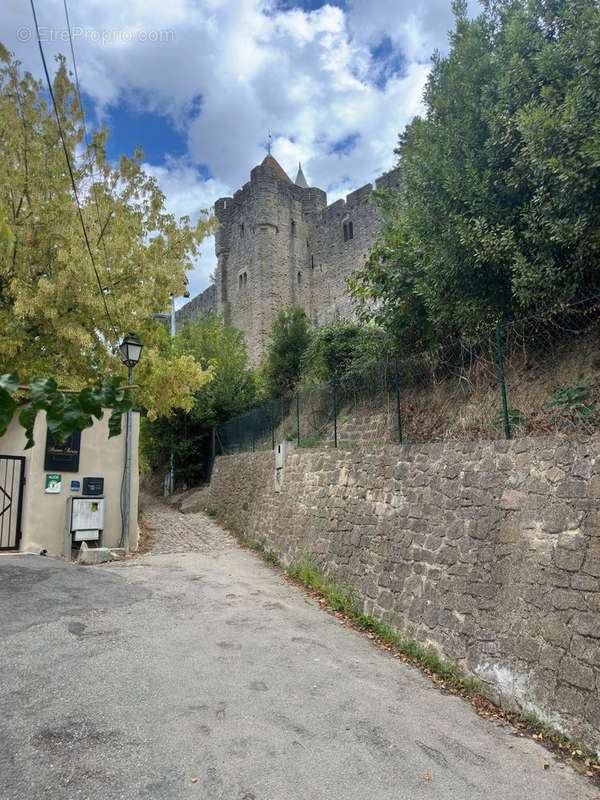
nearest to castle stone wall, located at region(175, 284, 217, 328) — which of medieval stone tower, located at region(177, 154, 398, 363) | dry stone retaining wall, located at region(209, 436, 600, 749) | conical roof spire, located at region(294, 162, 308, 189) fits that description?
medieval stone tower, located at region(177, 154, 398, 363)

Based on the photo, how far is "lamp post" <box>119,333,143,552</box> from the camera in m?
10.2

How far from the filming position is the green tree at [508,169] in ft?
18.6

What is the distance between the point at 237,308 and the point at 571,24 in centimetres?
3163

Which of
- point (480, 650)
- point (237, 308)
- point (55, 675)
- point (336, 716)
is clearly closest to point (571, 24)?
point (480, 650)

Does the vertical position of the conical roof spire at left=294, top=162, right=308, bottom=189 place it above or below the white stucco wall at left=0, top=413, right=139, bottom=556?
above

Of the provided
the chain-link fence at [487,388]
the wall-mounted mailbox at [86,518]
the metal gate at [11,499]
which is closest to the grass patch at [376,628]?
the chain-link fence at [487,388]

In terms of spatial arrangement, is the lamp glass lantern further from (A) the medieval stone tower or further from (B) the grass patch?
(A) the medieval stone tower

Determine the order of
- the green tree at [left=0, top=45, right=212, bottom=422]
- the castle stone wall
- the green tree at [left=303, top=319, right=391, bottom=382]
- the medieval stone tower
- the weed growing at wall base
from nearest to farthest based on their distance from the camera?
the weed growing at wall base → the green tree at [left=0, top=45, right=212, bottom=422] → the green tree at [left=303, top=319, right=391, bottom=382] → the medieval stone tower → the castle stone wall

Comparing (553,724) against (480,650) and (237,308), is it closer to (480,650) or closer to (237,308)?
(480,650)

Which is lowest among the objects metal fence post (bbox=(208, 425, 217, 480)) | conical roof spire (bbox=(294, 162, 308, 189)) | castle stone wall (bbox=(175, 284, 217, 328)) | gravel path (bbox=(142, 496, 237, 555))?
gravel path (bbox=(142, 496, 237, 555))

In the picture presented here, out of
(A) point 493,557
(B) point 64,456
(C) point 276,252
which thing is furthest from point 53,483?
(C) point 276,252

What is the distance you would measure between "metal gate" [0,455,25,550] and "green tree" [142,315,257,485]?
320 inches

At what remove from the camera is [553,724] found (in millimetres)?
4086

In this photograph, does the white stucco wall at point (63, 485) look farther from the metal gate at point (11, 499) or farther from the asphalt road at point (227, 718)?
the asphalt road at point (227, 718)
